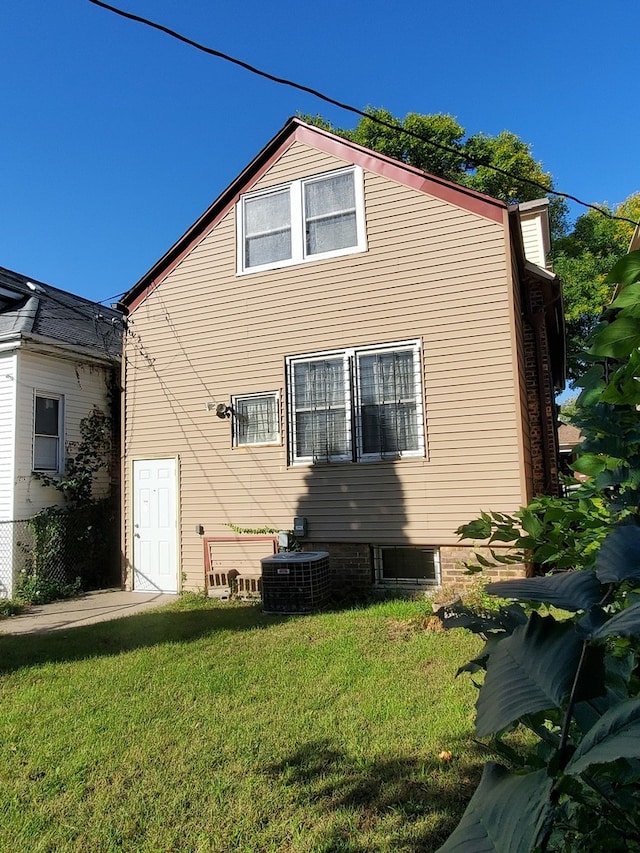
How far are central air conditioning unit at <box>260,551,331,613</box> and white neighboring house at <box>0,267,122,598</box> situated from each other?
5.36 m

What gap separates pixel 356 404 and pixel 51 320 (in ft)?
24.1

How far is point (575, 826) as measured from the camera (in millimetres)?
809

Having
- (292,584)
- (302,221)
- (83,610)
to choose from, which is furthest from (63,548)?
(302,221)

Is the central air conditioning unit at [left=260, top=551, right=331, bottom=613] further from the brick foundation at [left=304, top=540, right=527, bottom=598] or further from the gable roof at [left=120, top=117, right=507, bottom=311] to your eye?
the gable roof at [left=120, top=117, right=507, bottom=311]

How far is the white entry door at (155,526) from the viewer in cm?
959

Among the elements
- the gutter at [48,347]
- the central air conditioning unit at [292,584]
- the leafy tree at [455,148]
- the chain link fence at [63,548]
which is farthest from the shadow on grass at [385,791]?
the leafy tree at [455,148]

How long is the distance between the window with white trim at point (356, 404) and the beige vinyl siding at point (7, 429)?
549 centimetres

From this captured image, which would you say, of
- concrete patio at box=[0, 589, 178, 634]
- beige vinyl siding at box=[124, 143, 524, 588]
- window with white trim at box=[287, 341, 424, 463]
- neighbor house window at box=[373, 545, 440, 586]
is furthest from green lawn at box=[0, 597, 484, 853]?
window with white trim at box=[287, 341, 424, 463]

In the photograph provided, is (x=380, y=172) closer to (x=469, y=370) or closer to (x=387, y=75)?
(x=387, y=75)

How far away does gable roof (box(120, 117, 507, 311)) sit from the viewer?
26.6ft

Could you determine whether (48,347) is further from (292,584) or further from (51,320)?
(292,584)

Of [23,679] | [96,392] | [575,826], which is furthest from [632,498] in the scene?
[96,392]

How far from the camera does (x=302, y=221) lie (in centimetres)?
914

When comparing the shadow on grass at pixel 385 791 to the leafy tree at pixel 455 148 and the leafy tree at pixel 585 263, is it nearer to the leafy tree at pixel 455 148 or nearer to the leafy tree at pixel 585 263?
the leafy tree at pixel 585 263
